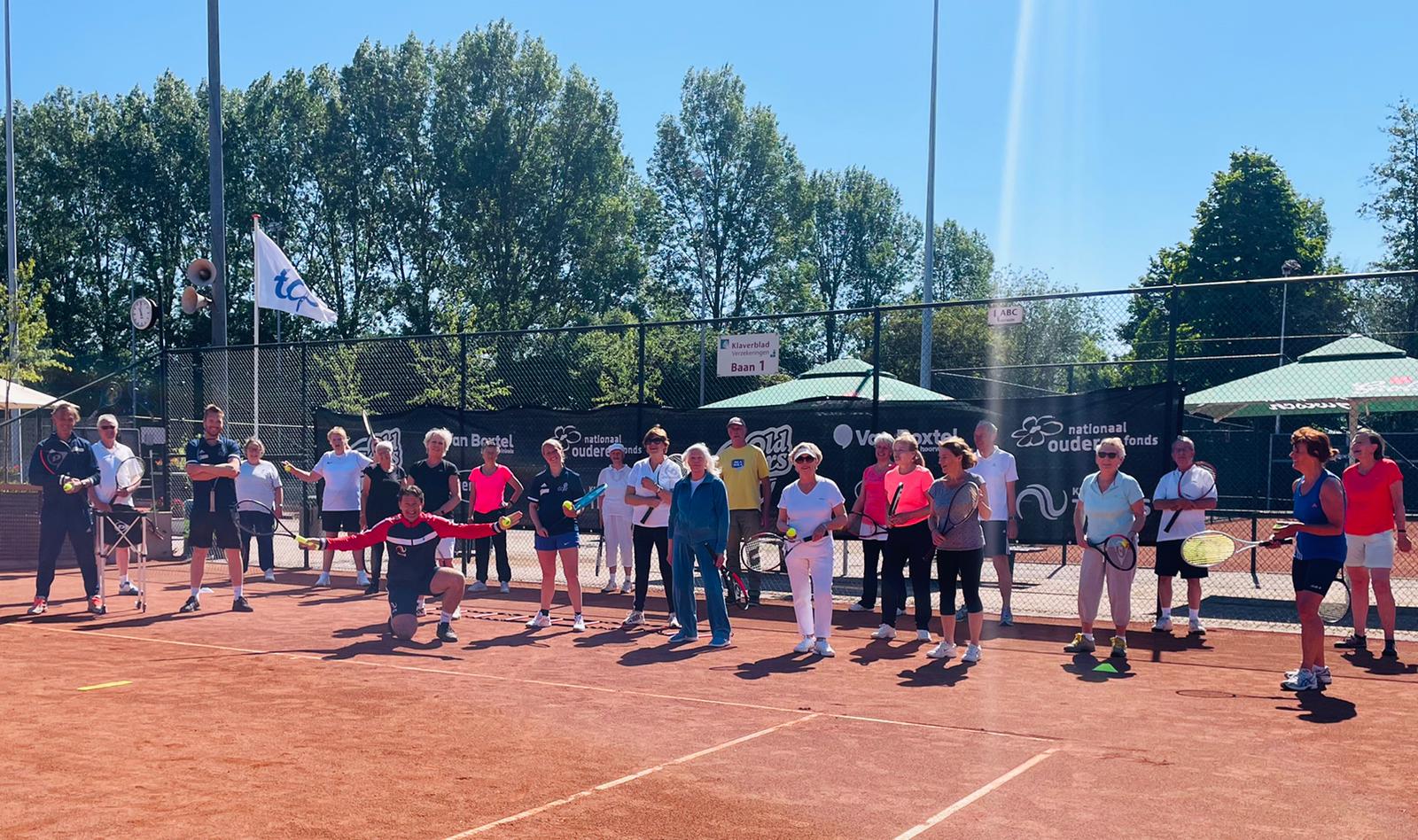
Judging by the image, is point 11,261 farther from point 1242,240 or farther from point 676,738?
point 1242,240

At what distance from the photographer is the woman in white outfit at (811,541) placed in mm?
10281

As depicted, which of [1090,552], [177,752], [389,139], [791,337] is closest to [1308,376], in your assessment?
[1090,552]

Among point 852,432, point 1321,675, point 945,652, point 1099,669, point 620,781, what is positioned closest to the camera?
point 620,781

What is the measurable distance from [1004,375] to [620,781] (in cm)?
2554

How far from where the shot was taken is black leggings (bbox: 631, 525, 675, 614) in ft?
39.4

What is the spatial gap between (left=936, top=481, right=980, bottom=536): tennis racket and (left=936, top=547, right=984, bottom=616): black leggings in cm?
22

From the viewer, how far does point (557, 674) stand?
9188 mm

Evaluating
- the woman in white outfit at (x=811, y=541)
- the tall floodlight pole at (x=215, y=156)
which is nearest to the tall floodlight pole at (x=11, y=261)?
the tall floodlight pole at (x=215, y=156)

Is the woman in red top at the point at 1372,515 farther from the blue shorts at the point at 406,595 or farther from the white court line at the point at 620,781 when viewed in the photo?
the blue shorts at the point at 406,595

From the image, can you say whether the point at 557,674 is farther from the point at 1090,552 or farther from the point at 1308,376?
the point at 1308,376

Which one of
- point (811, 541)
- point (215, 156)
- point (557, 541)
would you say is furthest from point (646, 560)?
point (215, 156)

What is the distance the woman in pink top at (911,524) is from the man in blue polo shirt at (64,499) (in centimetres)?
775

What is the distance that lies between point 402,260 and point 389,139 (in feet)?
14.7

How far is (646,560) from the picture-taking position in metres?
12.1
